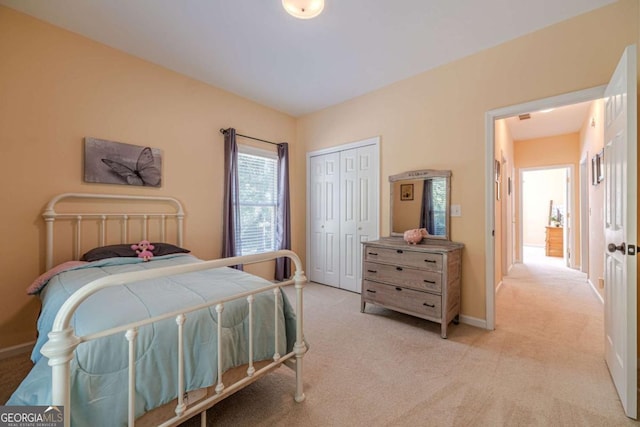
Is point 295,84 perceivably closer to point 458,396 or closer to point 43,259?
point 43,259

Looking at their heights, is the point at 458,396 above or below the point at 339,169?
below

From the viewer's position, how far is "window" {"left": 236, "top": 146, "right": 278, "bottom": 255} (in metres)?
3.67

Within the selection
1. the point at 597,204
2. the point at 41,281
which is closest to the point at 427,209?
the point at 597,204

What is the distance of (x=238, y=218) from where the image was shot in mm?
3508

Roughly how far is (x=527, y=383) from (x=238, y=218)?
320cm

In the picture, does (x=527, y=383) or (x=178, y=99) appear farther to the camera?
(x=178, y=99)

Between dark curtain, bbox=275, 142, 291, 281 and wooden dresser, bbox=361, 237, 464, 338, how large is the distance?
1454 millimetres

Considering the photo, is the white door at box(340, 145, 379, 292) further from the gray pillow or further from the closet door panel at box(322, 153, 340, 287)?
A: the gray pillow

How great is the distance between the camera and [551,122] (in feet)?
14.2

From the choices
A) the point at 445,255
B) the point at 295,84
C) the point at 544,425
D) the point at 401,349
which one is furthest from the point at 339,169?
the point at 544,425

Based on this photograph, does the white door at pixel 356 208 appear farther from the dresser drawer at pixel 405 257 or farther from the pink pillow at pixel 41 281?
the pink pillow at pixel 41 281

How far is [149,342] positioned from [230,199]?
2440mm

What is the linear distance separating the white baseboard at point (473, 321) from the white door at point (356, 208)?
1295 mm

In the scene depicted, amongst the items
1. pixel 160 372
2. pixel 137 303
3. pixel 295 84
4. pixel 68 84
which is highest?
pixel 295 84
